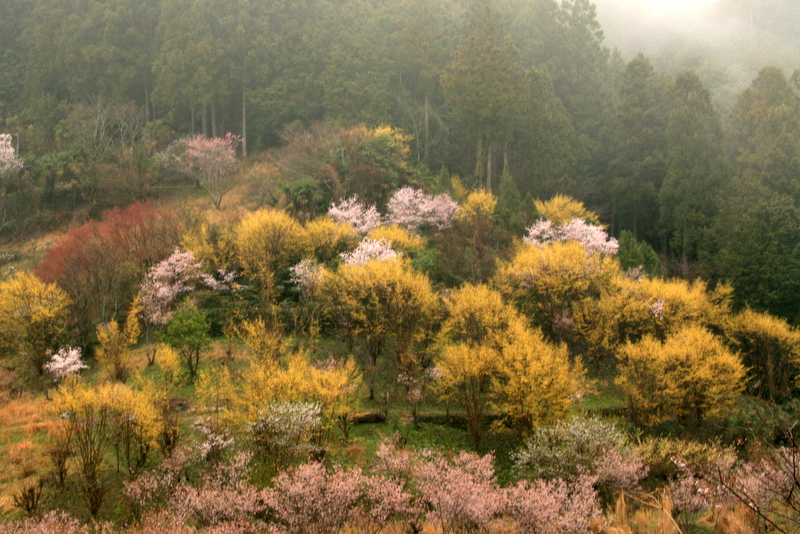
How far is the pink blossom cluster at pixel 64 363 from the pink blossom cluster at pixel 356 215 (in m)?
14.6

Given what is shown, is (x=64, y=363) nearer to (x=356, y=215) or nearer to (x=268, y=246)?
(x=268, y=246)

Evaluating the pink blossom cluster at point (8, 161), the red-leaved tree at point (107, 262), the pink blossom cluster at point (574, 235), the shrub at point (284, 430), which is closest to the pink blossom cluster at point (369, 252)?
the pink blossom cluster at point (574, 235)

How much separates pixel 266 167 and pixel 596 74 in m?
29.4

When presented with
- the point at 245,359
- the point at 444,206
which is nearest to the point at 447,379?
the point at 245,359

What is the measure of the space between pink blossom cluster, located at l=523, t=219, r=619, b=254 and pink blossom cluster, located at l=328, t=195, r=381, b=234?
28.7 ft

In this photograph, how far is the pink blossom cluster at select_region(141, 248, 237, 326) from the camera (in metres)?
26.4

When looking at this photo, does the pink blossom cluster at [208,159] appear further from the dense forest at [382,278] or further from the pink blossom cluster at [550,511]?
the pink blossom cluster at [550,511]

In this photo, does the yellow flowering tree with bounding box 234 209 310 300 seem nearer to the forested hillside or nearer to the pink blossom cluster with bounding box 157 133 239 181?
the pink blossom cluster with bounding box 157 133 239 181

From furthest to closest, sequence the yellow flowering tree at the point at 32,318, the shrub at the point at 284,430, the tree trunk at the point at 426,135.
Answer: the tree trunk at the point at 426,135 → the yellow flowering tree at the point at 32,318 → the shrub at the point at 284,430

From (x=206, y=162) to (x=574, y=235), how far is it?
25.2 metres

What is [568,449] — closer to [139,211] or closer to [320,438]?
[320,438]

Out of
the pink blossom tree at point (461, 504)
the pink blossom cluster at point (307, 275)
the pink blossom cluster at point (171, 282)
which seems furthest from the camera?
the pink blossom cluster at point (307, 275)

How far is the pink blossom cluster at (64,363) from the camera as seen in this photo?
74.1ft

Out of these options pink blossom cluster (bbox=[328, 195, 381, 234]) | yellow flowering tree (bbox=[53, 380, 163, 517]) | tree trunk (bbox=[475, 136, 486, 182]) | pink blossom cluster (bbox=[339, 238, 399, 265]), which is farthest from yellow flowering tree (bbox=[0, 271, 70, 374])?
tree trunk (bbox=[475, 136, 486, 182])
